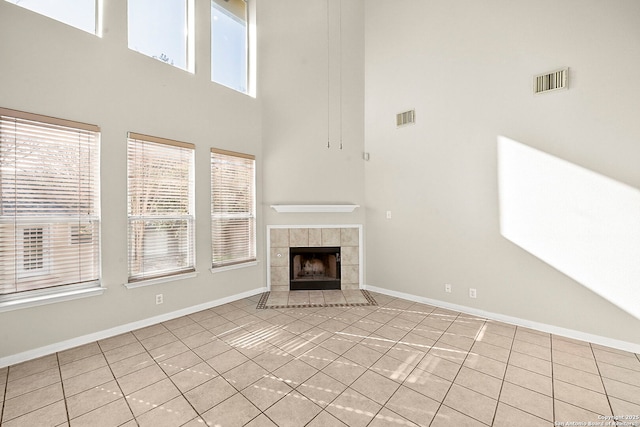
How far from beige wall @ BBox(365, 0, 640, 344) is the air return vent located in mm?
63

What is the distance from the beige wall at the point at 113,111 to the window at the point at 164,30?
0.46 ft

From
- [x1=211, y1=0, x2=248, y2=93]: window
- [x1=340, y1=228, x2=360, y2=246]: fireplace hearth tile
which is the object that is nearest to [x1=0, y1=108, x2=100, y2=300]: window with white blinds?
[x1=211, y1=0, x2=248, y2=93]: window

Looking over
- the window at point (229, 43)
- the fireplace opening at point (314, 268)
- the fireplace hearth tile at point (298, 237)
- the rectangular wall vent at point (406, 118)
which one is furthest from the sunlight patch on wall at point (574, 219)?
the window at point (229, 43)

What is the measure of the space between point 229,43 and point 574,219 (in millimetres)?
5020

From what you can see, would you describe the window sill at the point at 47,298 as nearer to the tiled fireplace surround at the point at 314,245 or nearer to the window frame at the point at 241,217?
the window frame at the point at 241,217

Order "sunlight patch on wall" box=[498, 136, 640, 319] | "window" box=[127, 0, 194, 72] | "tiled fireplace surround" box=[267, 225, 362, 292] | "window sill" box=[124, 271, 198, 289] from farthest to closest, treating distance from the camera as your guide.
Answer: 1. "tiled fireplace surround" box=[267, 225, 362, 292]
2. "window" box=[127, 0, 194, 72]
3. "window sill" box=[124, 271, 198, 289]
4. "sunlight patch on wall" box=[498, 136, 640, 319]

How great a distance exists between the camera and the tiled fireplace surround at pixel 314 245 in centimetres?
457

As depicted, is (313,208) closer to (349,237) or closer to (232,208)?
(349,237)

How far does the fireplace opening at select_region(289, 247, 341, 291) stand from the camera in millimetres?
4629

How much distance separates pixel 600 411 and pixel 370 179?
11.4ft

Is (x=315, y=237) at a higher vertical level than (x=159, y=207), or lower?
lower

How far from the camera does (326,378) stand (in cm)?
221


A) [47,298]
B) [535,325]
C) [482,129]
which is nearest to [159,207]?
[47,298]

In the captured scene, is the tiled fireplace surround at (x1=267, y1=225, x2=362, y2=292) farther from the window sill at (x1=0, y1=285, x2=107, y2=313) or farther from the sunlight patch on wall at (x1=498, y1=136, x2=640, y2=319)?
the window sill at (x1=0, y1=285, x2=107, y2=313)
